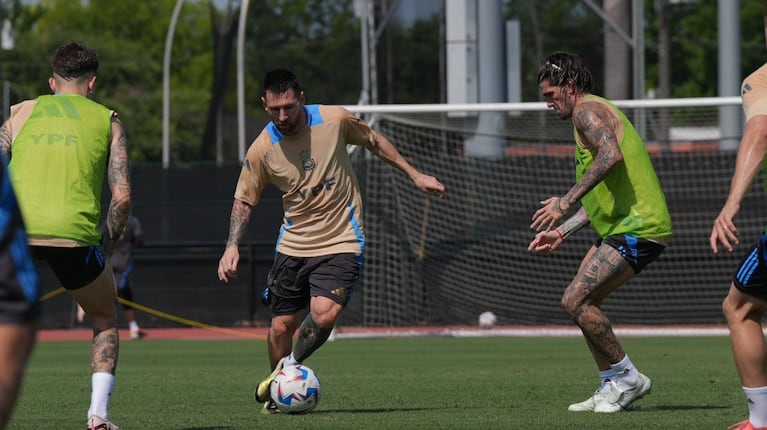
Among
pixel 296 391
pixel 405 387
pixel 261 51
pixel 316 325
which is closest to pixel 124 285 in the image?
pixel 405 387

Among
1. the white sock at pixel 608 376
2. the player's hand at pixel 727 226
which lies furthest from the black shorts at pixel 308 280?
the player's hand at pixel 727 226

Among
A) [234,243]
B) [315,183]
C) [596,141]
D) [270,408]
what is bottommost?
[270,408]

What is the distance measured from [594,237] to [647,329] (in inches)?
91.3

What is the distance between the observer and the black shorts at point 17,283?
10.9 feet

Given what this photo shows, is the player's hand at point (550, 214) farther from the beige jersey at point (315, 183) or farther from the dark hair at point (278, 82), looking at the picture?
the dark hair at point (278, 82)

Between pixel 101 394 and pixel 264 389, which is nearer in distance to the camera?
pixel 101 394

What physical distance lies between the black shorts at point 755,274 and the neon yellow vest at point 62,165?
3.35 m

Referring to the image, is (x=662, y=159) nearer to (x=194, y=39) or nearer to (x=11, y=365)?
(x=11, y=365)

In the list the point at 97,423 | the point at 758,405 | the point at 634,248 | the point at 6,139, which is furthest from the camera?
the point at 634,248

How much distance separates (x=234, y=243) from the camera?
344 inches

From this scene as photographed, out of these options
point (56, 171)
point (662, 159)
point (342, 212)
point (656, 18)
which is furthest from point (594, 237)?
point (656, 18)

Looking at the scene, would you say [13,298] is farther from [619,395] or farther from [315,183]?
[619,395]

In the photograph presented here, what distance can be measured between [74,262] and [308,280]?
7.16 ft

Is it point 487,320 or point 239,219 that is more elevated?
point 239,219
